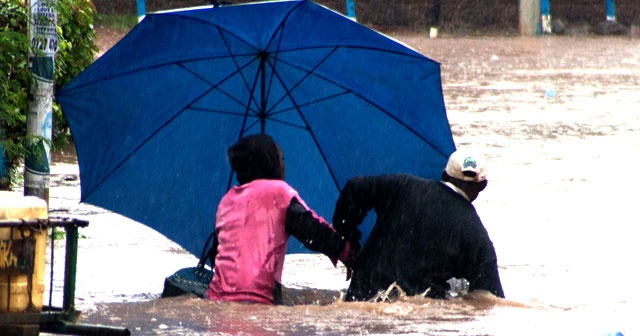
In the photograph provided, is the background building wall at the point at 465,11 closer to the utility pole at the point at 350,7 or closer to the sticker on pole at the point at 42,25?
the utility pole at the point at 350,7

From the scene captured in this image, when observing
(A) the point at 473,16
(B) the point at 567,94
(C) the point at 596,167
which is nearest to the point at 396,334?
(C) the point at 596,167

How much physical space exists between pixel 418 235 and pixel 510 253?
293 centimetres

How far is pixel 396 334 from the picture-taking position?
234 inches

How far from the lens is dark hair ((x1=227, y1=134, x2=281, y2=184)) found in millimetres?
6020

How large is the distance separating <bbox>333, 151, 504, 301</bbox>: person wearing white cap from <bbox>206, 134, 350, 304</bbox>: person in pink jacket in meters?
0.17

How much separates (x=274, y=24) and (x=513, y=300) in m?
1.86

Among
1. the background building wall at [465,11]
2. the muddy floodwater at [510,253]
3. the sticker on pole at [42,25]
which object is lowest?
the muddy floodwater at [510,253]

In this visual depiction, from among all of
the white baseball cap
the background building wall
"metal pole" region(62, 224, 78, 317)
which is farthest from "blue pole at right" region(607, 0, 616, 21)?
"metal pole" region(62, 224, 78, 317)

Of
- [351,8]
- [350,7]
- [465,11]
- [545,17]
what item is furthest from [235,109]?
A: [465,11]

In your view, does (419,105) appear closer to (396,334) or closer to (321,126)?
(321,126)

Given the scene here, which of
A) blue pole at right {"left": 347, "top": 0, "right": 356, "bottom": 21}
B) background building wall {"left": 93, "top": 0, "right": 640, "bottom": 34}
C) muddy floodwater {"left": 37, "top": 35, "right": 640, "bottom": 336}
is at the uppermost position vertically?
background building wall {"left": 93, "top": 0, "right": 640, "bottom": 34}

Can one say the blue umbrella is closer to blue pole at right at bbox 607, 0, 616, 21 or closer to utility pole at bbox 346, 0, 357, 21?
utility pole at bbox 346, 0, 357, 21

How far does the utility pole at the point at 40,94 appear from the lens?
7699mm

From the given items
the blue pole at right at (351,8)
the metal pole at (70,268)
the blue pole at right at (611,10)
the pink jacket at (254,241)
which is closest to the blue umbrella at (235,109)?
the pink jacket at (254,241)
